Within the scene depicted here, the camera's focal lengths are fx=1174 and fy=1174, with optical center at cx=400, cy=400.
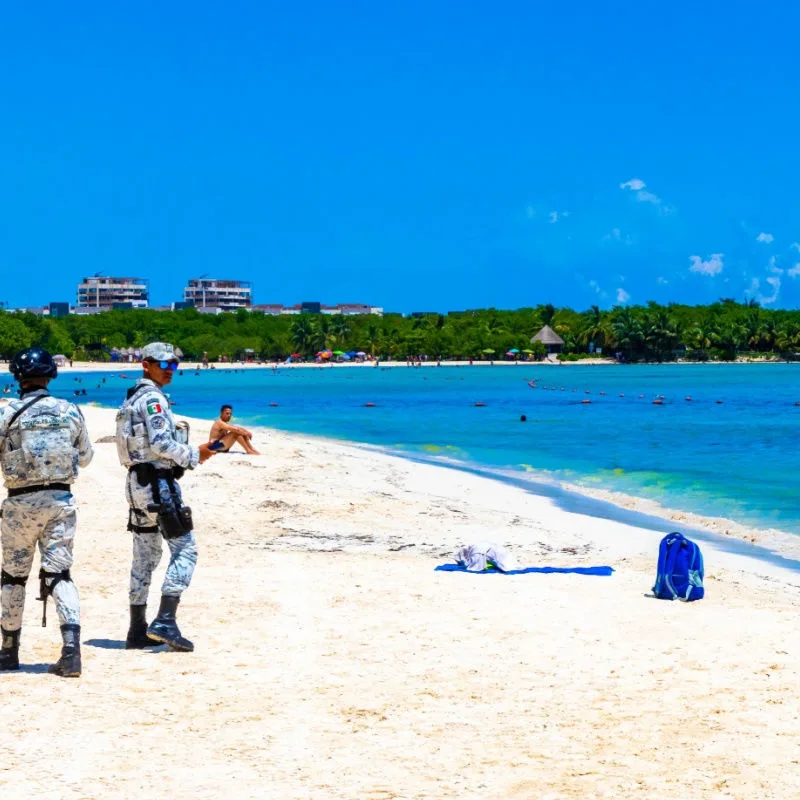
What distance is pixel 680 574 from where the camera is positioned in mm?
11047

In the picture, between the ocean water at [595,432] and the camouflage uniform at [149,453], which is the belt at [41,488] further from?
the ocean water at [595,432]

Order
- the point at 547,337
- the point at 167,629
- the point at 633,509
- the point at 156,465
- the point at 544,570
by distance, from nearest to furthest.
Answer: the point at 156,465
the point at 167,629
the point at 544,570
the point at 633,509
the point at 547,337

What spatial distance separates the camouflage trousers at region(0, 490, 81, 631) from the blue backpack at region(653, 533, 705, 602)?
18.6 ft

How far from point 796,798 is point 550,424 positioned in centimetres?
4573

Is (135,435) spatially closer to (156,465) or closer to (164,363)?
(156,465)

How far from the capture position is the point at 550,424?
5128 cm

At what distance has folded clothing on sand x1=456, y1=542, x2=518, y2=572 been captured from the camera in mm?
12492

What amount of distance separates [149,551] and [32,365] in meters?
1.59

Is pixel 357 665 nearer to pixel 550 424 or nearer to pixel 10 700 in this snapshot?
pixel 10 700

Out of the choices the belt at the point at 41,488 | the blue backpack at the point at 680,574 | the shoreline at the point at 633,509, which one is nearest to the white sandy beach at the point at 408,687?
the blue backpack at the point at 680,574

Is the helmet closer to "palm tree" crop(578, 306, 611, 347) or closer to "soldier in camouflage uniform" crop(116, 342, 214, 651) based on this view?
"soldier in camouflage uniform" crop(116, 342, 214, 651)

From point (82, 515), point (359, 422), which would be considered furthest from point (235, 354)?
point (82, 515)

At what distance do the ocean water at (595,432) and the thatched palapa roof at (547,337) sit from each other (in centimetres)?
9657

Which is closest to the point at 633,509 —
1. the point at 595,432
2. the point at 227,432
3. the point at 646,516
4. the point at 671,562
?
the point at 646,516
